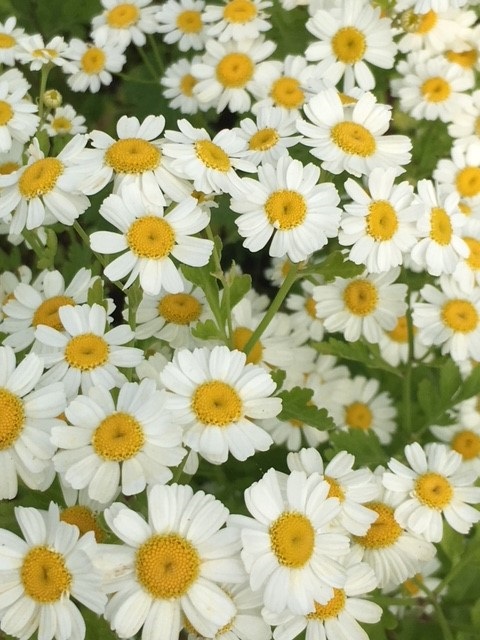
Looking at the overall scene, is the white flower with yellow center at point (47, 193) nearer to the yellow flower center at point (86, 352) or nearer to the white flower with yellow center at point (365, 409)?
the yellow flower center at point (86, 352)

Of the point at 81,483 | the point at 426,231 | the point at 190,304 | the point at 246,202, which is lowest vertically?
the point at 190,304

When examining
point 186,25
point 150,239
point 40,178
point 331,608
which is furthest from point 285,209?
point 186,25

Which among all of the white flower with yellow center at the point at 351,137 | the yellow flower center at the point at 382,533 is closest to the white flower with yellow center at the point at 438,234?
the white flower with yellow center at the point at 351,137

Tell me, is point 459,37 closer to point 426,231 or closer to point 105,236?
point 426,231

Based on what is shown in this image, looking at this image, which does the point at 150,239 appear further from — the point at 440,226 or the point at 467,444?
the point at 467,444

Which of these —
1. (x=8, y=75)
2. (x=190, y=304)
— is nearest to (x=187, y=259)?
(x=190, y=304)

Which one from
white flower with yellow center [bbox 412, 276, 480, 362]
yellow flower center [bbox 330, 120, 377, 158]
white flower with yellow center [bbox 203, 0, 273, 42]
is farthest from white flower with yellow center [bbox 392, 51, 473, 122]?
yellow flower center [bbox 330, 120, 377, 158]
